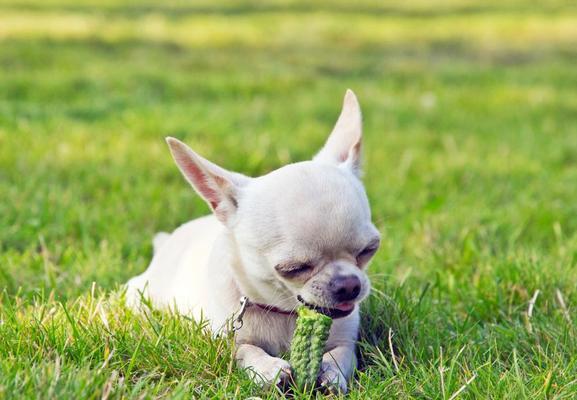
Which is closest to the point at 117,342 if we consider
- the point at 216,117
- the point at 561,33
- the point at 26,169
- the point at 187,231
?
the point at 187,231

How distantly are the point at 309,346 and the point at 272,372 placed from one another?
0.44ft

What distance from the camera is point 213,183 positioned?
9.82 feet

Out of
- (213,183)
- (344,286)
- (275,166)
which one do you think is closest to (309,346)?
(344,286)

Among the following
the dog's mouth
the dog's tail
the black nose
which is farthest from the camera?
the dog's tail

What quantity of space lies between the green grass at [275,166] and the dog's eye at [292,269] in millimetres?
320

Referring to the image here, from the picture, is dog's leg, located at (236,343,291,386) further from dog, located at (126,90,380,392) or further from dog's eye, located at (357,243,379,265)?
dog's eye, located at (357,243,379,265)

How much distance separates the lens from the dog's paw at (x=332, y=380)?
2.75 m

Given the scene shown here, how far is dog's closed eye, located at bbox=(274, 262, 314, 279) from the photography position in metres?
2.73

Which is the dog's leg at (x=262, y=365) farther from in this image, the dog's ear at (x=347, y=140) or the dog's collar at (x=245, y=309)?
the dog's ear at (x=347, y=140)

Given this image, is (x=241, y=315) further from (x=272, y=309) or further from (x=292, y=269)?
(x=292, y=269)

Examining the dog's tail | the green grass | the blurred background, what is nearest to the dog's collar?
→ the green grass

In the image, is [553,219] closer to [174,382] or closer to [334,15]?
[174,382]

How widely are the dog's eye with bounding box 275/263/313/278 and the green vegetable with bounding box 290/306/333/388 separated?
5.0 inches

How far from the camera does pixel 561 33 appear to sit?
1297cm
